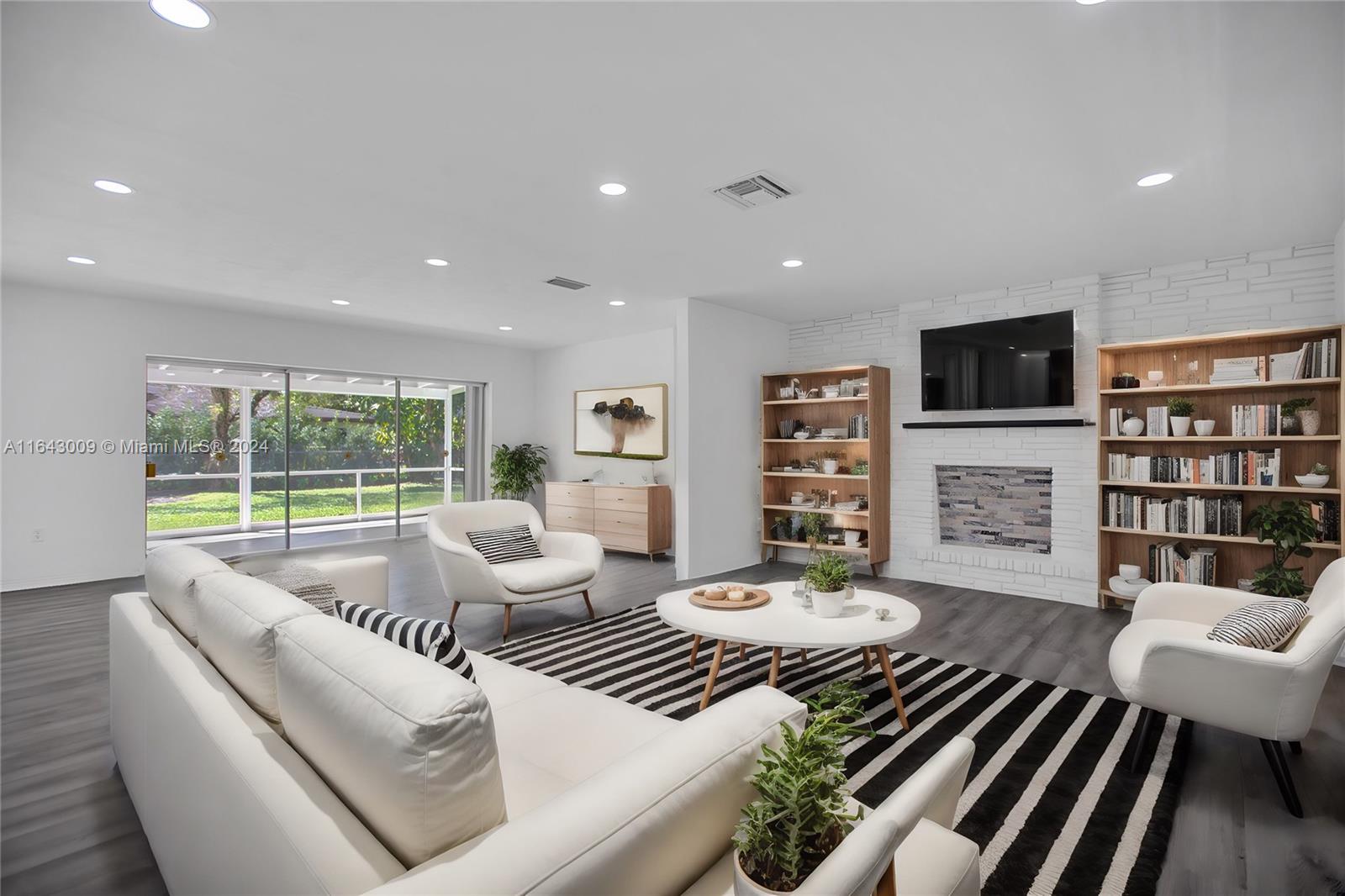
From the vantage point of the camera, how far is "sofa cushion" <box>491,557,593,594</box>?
3.72 m

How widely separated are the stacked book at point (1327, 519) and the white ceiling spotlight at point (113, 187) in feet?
21.7

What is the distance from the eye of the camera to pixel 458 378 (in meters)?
7.79

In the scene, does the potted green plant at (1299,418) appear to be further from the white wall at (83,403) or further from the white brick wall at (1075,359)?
the white wall at (83,403)

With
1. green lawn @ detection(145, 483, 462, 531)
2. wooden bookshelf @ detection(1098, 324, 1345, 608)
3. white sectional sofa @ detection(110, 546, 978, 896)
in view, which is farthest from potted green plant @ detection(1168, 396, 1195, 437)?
green lawn @ detection(145, 483, 462, 531)

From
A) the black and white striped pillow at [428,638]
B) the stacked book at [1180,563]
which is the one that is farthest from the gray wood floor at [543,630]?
the black and white striped pillow at [428,638]

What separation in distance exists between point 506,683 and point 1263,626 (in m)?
2.60

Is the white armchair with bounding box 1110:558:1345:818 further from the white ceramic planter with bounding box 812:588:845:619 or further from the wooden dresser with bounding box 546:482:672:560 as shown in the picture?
the wooden dresser with bounding box 546:482:672:560

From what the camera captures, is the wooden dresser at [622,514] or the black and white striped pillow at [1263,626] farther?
the wooden dresser at [622,514]

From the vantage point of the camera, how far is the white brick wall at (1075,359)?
4.08 m

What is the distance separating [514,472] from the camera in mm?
7812

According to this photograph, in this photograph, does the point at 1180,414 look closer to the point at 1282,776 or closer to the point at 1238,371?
the point at 1238,371

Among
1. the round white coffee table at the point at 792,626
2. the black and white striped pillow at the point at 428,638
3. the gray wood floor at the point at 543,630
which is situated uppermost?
the black and white striped pillow at the point at 428,638

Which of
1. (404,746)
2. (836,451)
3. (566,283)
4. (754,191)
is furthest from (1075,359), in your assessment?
(404,746)

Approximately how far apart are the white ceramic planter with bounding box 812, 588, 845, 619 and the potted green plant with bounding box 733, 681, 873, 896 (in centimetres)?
192
